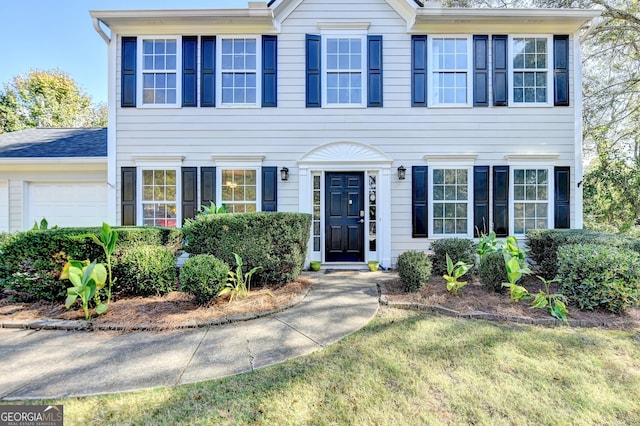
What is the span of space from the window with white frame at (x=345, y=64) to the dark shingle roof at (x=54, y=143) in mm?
5781

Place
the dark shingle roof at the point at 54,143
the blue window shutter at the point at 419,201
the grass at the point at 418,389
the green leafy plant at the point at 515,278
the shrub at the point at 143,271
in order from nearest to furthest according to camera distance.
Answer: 1. the grass at the point at 418,389
2. the green leafy plant at the point at 515,278
3. the shrub at the point at 143,271
4. the blue window shutter at the point at 419,201
5. the dark shingle roof at the point at 54,143

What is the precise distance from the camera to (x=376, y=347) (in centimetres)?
288

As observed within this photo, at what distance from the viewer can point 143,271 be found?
4.23 m

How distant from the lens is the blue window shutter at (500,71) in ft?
21.2

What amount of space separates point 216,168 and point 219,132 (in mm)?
813

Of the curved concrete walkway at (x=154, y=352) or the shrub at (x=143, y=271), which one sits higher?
the shrub at (x=143, y=271)

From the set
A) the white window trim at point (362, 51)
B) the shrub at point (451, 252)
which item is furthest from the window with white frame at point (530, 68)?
the shrub at point (451, 252)

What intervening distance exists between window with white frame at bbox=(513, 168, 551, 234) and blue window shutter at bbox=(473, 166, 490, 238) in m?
0.64

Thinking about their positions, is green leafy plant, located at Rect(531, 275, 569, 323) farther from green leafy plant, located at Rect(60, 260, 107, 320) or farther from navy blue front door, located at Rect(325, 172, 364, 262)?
green leafy plant, located at Rect(60, 260, 107, 320)

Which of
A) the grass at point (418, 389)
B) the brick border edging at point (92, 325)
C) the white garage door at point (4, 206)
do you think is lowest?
the grass at point (418, 389)

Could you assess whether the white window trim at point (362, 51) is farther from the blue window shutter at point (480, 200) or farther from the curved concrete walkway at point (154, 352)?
the curved concrete walkway at point (154, 352)

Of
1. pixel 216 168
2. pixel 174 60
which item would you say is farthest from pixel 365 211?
pixel 174 60

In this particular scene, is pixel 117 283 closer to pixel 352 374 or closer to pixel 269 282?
pixel 269 282

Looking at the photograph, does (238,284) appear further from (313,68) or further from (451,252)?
(313,68)
